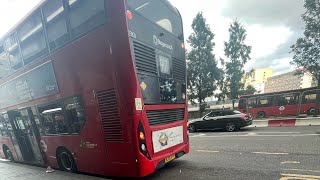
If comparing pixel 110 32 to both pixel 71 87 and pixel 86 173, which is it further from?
pixel 86 173

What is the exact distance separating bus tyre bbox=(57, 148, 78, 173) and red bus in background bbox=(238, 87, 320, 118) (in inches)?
746

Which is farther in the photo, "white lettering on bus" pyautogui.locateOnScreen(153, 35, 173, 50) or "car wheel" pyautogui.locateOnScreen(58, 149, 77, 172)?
"car wheel" pyautogui.locateOnScreen(58, 149, 77, 172)

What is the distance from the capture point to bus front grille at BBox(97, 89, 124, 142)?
Result: 5266 mm

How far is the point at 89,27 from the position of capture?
547 cm

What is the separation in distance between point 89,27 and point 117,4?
0.93 m

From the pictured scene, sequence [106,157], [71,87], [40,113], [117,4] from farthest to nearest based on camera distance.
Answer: [40,113], [71,87], [106,157], [117,4]

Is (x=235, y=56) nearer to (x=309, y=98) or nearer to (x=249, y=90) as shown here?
(x=249, y=90)

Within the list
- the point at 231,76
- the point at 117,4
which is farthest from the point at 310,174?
the point at 231,76

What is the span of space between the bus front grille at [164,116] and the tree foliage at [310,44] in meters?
17.8

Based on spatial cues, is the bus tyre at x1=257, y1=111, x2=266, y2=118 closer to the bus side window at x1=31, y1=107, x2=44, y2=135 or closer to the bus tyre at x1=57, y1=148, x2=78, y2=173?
the bus tyre at x1=57, y1=148, x2=78, y2=173

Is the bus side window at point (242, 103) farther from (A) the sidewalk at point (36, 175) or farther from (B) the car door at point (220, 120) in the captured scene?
(A) the sidewalk at point (36, 175)

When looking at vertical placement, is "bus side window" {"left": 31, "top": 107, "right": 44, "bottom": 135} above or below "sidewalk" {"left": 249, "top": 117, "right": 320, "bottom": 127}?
above

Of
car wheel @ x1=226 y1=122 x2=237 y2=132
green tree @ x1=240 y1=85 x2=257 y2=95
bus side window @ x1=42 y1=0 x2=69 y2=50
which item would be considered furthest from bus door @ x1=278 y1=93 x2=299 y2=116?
bus side window @ x1=42 y1=0 x2=69 y2=50

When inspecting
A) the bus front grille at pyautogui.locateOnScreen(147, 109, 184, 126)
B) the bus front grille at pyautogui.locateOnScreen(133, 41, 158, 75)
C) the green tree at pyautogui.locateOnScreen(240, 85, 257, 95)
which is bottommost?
the green tree at pyautogui.locateOnScreen(240, 85, 257, 95)
